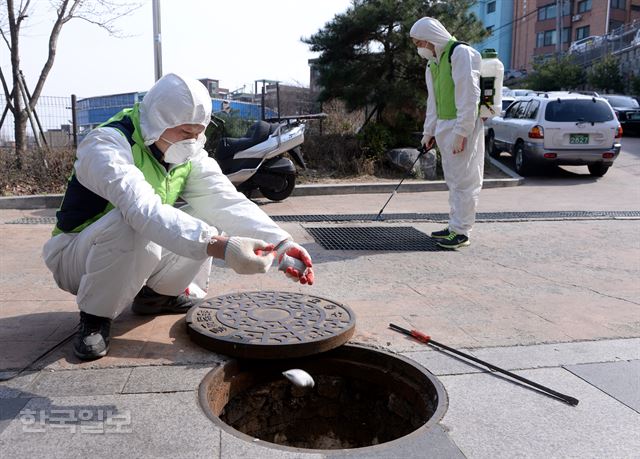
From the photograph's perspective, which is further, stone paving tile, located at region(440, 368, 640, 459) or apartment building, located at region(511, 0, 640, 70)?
apartment building, located at region(511, 0, 640, 70)

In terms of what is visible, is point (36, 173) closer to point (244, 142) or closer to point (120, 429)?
point (244, 142)

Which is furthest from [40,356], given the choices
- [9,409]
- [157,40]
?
[157,40]

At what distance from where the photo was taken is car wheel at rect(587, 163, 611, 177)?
1071 centimetres

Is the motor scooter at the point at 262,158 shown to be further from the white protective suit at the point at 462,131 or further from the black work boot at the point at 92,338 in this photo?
the black work boot at the point at 92,338

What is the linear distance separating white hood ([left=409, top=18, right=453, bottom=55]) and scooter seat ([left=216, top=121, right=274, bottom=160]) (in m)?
2.76

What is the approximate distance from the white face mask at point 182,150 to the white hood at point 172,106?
93 mm

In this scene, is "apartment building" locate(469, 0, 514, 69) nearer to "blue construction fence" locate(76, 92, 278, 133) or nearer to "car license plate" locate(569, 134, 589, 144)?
"blue construction fence" locate(76, 92, 278, 133)

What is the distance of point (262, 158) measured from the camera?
7348 mm

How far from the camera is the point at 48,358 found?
2.62 meters

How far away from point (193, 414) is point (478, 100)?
3.81 m

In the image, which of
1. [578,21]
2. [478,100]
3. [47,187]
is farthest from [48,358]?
[578,21]

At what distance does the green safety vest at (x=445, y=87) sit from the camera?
5.14 metres

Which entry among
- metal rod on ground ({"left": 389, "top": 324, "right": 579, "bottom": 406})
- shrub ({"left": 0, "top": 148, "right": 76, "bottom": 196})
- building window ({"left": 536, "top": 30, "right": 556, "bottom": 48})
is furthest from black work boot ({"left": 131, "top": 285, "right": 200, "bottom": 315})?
building window ({"left": 536, "top": 30, "right": 556, "bottom": 48})

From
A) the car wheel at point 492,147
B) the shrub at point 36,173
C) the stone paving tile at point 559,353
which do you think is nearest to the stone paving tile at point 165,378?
the stone paving tile at point 559,353
